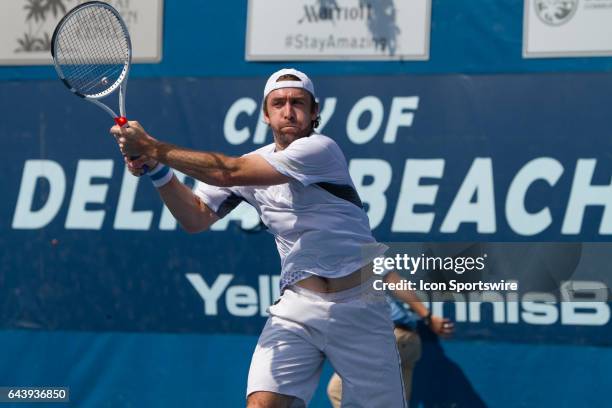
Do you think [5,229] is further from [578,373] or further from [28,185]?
[578,373]

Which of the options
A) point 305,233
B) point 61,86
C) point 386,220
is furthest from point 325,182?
point 61,86

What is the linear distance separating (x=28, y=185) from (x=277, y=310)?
251 cm

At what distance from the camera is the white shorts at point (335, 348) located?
167 inches

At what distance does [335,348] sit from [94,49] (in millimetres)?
1542

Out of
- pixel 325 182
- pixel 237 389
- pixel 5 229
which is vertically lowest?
pixel 237 389

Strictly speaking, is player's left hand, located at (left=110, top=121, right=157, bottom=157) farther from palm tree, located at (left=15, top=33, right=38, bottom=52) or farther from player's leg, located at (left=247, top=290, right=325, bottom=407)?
palm tree, located at (left=15, top=33, right=38, bottom=52)

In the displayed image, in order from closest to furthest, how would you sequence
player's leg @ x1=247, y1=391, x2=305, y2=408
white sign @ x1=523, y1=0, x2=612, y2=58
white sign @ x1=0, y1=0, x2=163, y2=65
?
1. player's leg @ x1=247, y1=391, x2=305, y2=408
2. white sign @ x1=523, y1=0, x2=612, y2=58
3. white sign @ x1=0, y1=0, x2=163, y2=65

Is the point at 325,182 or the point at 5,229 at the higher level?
the point at 325,182

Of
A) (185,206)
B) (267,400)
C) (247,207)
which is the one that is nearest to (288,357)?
(267,400)

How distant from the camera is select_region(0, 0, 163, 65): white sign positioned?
6203 mm

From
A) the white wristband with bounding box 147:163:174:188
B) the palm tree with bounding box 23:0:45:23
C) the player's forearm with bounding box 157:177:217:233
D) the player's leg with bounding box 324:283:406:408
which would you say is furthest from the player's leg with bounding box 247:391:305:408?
the palm tree with bounding box 23:0:45:23

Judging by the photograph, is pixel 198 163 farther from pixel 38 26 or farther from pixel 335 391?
pixel 38 26

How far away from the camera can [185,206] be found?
438 centimetres

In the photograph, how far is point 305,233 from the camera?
433cm
